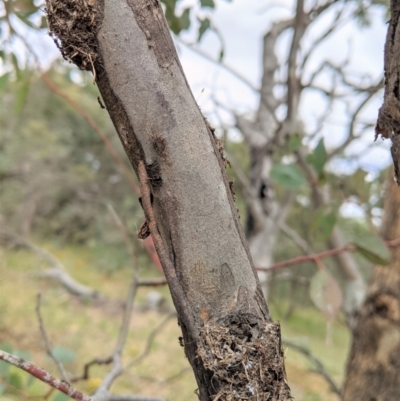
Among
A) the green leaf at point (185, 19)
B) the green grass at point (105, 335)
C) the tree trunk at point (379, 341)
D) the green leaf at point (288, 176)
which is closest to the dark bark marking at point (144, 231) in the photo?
the green leaf at point (288, 176)

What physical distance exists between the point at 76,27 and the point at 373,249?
50cm

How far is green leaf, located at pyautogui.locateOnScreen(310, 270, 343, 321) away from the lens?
607 mm

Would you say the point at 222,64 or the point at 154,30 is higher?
the point at 222,64

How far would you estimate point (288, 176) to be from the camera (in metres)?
0.63

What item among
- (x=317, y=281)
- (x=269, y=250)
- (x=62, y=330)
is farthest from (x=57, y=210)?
(x=317, y=281)

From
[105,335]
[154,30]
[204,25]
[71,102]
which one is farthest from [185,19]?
[105,335]

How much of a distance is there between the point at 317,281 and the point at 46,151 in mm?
4463

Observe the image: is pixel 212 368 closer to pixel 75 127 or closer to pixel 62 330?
pixel 62 330

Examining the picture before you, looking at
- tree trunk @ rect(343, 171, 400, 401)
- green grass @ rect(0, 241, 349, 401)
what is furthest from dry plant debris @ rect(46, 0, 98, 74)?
green grass @ rect(0, 241, 349, 401)

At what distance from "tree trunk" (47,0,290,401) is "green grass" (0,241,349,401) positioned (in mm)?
1422

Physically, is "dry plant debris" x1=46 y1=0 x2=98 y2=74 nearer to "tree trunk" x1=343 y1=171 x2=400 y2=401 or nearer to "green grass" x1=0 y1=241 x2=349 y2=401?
"tree trunk" x1=343 y1=171 x2=400 y2=401

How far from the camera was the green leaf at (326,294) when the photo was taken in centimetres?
61

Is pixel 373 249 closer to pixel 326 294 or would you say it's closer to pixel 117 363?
pixel 326 294

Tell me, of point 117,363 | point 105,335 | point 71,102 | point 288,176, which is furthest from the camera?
point 105,335
